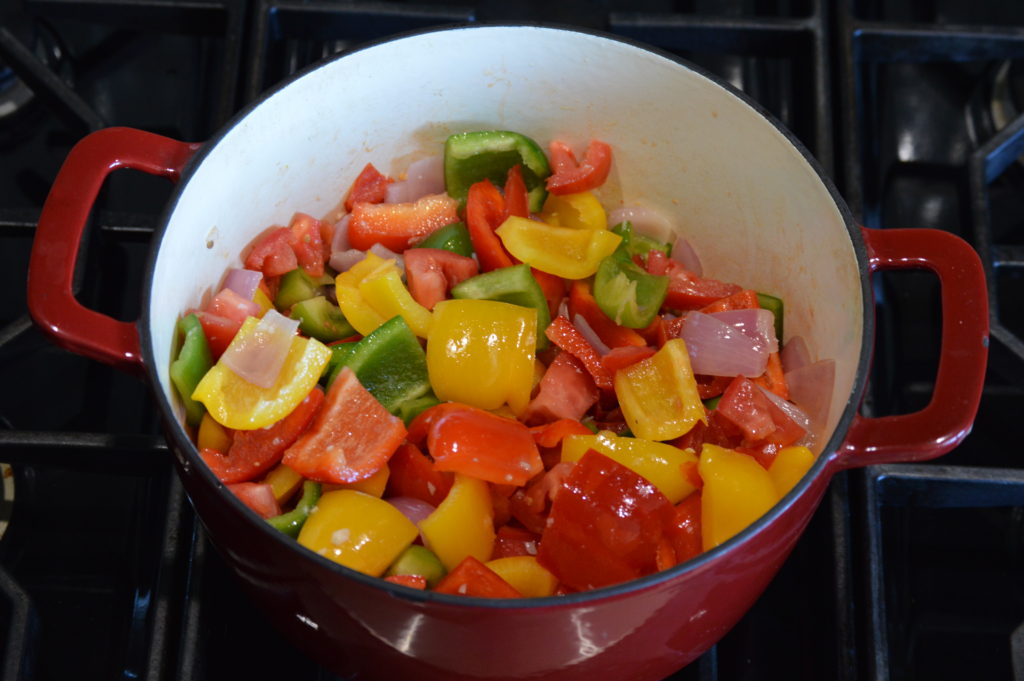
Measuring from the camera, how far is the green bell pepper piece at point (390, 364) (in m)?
1.05

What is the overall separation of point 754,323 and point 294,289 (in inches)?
19.9

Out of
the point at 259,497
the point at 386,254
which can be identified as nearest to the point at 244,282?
the point at 386,254

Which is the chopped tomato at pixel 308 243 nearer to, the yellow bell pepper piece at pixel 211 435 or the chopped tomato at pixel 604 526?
the yellow bell pepper piece at pixel 211 435

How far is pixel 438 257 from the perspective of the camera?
1153mm

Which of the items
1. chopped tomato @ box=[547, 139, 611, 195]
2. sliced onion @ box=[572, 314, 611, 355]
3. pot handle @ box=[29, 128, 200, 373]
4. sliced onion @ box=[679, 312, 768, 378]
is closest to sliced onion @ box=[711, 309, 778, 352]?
sliced onion @ box=[679, 312, 768, 378]

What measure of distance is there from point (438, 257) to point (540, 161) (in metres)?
0.19

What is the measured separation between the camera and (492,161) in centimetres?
123

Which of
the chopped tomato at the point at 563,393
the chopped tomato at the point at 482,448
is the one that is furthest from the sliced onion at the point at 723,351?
the chopped tomato at the point at 482,448

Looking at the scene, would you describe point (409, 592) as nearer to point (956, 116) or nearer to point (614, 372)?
point (614, 372)

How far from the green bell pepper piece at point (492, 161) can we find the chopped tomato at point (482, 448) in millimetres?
356

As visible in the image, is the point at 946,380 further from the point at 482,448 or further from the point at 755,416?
the point at 482,448

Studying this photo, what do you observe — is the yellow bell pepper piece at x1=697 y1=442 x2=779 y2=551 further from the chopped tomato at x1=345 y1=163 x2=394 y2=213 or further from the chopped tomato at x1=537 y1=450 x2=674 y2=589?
the chopped tomato at x1=345 y1=163 x2=394 y2=213

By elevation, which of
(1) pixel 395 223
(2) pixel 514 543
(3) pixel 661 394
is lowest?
(2) pixel 514 543

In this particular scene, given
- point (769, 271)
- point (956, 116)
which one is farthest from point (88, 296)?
point (956, 116)
